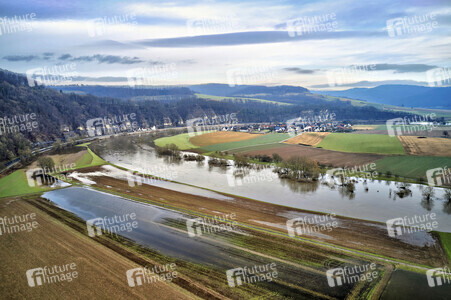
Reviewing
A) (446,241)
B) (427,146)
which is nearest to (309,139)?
(427,146)

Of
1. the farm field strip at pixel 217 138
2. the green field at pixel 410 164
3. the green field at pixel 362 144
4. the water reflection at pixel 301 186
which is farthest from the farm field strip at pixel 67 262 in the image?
the farm field strip at pixel 217 138

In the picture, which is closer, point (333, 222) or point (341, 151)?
point (333, 222)

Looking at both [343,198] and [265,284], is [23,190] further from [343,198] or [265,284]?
[343,198]

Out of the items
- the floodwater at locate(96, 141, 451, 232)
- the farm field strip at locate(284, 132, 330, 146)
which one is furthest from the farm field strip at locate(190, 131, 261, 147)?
the floodwater at locate(96, 141, 451, 232)

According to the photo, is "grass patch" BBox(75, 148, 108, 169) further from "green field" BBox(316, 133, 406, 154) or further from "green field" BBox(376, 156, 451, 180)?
"green field" BBox(376, 156, 451, 180)

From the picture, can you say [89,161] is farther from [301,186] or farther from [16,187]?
[301,186]

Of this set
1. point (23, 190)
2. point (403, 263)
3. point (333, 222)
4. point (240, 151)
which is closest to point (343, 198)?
point (333, 222)
